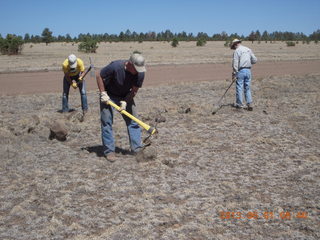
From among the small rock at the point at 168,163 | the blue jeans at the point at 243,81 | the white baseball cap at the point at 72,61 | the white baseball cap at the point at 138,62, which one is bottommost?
the small rock at the point at 168,163

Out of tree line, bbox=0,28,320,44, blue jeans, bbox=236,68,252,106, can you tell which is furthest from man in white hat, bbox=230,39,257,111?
tree line, bbox=0,28,320,44

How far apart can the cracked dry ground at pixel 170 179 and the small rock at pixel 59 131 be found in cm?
15

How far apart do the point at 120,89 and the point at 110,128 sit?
670 millimetres

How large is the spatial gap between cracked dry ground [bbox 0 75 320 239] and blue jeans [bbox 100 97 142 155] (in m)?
0.28

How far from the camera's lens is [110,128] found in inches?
244

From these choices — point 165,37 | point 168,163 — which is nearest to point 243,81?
point 168,163

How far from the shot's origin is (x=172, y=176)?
5.60 meters

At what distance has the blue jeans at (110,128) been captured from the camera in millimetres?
6105

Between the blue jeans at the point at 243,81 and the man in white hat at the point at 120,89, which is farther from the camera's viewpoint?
the blue jeans at the point at 243,81

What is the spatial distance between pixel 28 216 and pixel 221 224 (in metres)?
2.18

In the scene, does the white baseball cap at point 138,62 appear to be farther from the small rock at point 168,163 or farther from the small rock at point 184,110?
the small rock at point 184,110

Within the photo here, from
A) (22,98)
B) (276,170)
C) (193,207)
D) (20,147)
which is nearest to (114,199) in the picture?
(193,207)

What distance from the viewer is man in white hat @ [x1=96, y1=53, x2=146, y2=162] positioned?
220 inches
